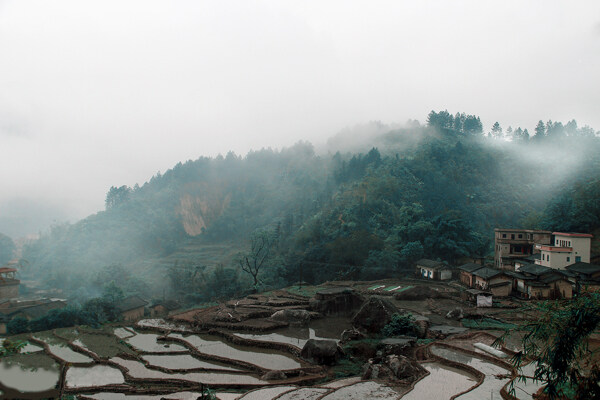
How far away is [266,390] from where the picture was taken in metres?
13.2

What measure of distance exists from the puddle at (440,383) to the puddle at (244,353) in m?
5.31

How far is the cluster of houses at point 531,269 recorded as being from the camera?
25.7 metres

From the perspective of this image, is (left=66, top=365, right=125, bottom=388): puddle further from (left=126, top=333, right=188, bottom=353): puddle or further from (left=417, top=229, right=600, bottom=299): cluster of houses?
(left=417, top=229, right=600, bottom=299): cluster of houses

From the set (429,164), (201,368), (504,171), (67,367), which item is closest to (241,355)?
(201,368)

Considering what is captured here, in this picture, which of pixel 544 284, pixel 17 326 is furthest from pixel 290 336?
pixel 544 284

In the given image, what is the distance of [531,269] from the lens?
27.5 meters

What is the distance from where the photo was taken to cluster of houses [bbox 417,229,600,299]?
25.7m

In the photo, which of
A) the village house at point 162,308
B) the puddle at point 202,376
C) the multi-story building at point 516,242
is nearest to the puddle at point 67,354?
the puddle at point 202,376

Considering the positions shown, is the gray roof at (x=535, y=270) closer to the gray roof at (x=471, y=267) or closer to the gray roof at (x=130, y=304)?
the gray roof at (x=471, y=267)

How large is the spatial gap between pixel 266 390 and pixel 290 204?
58941 mm

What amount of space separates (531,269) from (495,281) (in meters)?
2.59

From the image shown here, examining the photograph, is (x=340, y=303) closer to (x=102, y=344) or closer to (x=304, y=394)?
(x=304, y=394)

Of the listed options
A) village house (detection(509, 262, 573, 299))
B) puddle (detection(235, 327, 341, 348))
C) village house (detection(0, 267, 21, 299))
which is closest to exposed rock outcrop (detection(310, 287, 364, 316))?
puddle (detection(235, 327, 341, 348))

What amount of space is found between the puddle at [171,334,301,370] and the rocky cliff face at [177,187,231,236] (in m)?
52.9
